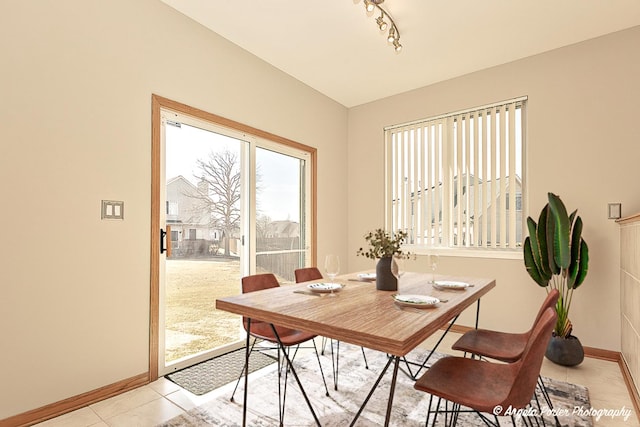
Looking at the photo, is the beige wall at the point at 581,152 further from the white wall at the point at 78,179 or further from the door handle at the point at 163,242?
the white wall at the point at 78,179

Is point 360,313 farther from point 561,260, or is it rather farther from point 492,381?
point 561,260

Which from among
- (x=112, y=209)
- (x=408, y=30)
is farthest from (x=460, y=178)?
(x=112, y=209)

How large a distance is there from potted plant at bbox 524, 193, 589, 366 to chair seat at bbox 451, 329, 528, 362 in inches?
44.3

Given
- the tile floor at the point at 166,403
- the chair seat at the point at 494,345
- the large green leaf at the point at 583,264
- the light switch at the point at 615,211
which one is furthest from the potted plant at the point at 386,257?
the light switch at the point at 615,211

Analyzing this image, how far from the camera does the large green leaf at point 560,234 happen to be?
2797mm

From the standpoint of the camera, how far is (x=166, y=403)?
87.0 inches

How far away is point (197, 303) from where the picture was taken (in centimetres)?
300

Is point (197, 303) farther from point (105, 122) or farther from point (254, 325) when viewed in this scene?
point (105, 122)

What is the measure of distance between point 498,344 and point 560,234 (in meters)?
1.45

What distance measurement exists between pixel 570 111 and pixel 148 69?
3858mm

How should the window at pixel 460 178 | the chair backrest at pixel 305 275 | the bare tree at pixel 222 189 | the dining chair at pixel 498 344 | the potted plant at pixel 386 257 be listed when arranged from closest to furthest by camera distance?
the dining chair at pixel 498 344, the potted plant at pixel 386 257, the chair backrest at pixel 305 275, the bare tree at pixel 222 189, the window at pixel 460 178

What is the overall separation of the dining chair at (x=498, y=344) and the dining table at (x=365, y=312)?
293mm

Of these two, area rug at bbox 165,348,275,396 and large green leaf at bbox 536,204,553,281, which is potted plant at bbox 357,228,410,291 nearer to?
area rug at bbox 165,348,275,396

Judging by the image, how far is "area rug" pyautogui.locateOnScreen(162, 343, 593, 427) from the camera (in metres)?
1.99
